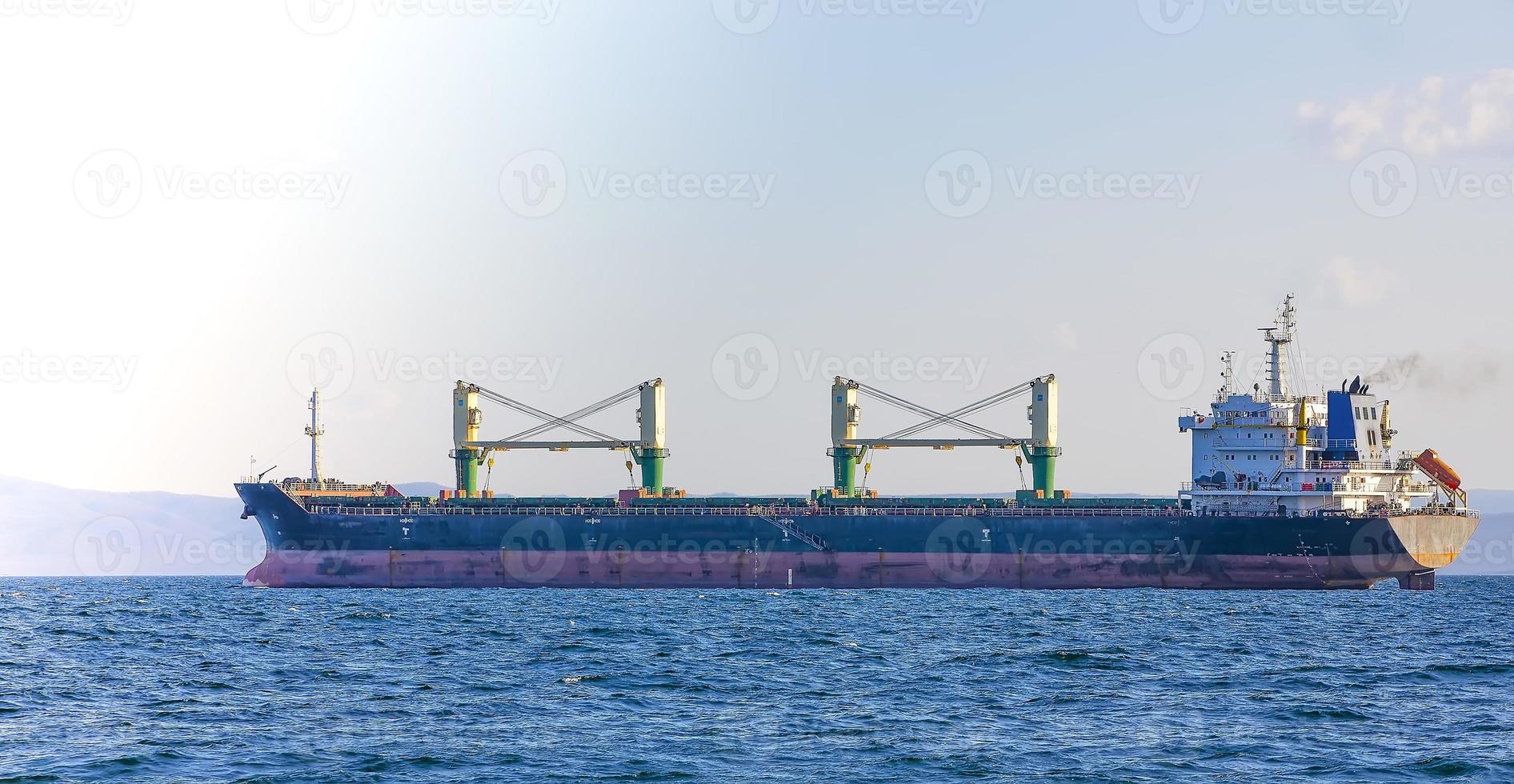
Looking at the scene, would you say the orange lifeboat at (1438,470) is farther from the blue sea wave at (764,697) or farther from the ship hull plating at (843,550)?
the blue sea wave at (764,697)

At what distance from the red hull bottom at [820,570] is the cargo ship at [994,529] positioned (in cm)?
8

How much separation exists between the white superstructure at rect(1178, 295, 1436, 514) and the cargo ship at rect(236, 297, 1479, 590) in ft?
0.27

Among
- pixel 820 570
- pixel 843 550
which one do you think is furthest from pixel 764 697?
pixel 820 570

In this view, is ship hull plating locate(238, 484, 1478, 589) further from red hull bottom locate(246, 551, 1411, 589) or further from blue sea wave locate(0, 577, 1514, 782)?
blue sea wave locate(0, 577, 1514, 782)

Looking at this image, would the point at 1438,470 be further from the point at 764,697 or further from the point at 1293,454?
the point at 764,697

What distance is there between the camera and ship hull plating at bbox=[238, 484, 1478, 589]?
2554 inches

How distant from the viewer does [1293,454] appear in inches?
2628

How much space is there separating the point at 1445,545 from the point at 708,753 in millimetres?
53880

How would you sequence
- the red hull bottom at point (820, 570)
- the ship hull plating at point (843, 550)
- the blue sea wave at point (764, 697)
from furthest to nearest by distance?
the red hull bottom at point (820, 570) → the ship hull plating at point (843, 550) → the blue sea wave at point (764, 697)

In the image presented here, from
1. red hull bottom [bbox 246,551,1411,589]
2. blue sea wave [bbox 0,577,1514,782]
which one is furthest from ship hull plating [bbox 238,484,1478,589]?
blue sea wave [bbox 0,577,1514,782]

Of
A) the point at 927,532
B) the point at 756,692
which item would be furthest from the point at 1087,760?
the point at 927,532

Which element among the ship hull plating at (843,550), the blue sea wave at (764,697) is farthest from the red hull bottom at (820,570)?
the blue sea wave at (764,697)

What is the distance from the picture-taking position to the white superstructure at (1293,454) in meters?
66.0

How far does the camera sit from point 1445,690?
108 ft
